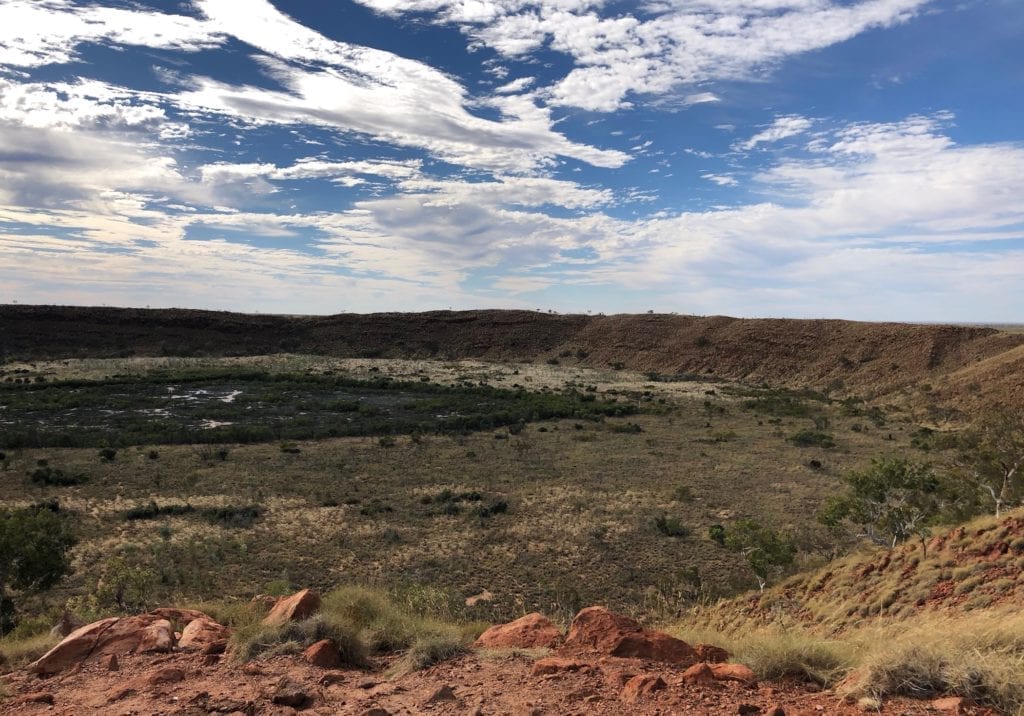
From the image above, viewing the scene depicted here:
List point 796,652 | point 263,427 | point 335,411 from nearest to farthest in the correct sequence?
point 796,652 < point 263,427 < point 335,411

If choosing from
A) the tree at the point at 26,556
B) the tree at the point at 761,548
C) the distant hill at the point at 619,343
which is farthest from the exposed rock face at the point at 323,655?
the distant hill at the point at 619,343

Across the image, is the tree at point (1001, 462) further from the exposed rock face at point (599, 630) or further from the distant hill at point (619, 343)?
the distant hill at point (619, 343)

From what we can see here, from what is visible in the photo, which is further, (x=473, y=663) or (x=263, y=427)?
(x=263, y=427)

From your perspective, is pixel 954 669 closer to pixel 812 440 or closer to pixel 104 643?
pixel 104 643

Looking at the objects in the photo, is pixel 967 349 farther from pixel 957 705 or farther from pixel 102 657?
pixel 102 657

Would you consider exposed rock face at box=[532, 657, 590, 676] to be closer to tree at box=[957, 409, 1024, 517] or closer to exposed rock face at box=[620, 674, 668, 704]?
exposed rock face at box=[620, 674, 668, 704]

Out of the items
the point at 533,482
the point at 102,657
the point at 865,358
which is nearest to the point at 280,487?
the point at 533,482

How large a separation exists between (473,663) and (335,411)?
114ft

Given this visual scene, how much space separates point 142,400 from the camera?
40.2m

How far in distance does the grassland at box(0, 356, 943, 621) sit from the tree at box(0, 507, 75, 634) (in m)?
0.90

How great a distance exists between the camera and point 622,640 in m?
5.82

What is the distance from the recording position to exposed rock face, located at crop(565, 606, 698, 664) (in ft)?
18.7

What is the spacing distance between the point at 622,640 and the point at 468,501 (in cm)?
1510

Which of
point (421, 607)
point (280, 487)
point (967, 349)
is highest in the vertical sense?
point (967, 349)
